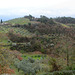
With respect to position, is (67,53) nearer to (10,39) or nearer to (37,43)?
(37,43)

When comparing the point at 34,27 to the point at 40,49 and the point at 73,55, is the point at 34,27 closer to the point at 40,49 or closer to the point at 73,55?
the point at 40,49

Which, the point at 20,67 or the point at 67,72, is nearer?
the point at 67,72

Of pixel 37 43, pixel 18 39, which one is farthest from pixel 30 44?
pixel 18 39

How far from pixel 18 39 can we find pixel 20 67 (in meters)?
27.4

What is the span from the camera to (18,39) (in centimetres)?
4388

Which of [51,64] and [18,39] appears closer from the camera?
[51,64]

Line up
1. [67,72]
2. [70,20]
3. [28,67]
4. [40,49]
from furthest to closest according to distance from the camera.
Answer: [70,20], [40,49], [28,67], [67,72]

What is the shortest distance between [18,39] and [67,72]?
1345 inches

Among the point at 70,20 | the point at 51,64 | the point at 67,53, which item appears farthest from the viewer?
the point at 70,20

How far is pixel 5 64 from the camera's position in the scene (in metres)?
10.2

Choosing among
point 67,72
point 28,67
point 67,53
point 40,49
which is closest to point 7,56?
point 28,67

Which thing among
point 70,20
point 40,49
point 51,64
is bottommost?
point 40,49

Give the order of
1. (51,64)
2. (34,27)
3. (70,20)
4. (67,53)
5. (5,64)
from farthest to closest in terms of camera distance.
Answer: (70,20) < (34,27) < (67,53) < (51,64) < (5,64)

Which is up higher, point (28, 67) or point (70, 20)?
point (70, 20)
